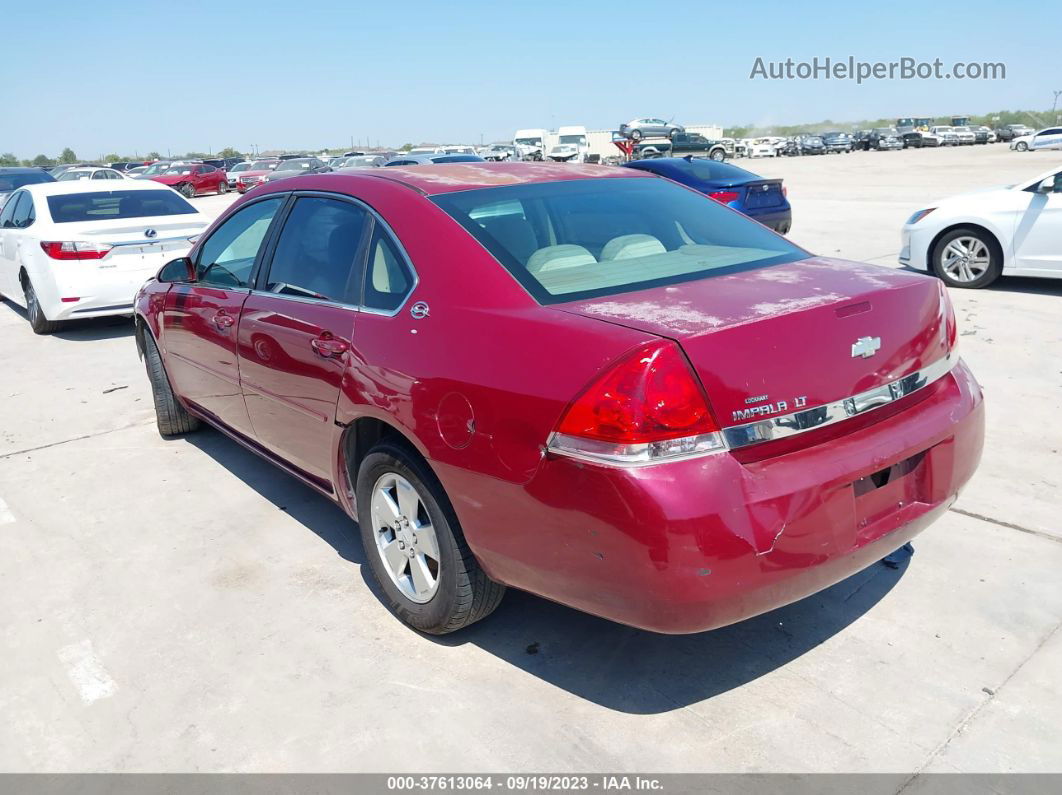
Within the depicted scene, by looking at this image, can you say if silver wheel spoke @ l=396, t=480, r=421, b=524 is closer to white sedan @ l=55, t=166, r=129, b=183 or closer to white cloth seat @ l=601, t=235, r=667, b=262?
white cloth seat @ l=601, t=235, r=667, b=262

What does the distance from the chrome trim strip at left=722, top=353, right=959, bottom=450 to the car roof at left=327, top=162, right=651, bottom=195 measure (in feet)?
5.38

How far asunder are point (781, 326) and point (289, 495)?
3.12 m

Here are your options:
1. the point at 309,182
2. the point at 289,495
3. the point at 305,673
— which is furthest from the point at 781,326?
the point at 289,495

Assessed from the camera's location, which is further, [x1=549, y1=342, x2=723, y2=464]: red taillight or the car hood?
the car hood

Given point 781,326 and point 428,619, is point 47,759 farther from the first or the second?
point 781,326

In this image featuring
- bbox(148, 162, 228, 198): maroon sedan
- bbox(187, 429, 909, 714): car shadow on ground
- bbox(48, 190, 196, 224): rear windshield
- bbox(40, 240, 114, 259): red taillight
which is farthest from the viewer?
bbox(148, 162, 228, 198): maroon sedan

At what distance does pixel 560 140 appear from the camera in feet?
160

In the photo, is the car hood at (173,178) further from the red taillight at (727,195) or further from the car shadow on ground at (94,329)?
the red taillight at (727,195)

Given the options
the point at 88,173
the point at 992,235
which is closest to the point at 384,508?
the point at 992,235

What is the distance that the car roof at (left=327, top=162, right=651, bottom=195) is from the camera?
3.53 meters

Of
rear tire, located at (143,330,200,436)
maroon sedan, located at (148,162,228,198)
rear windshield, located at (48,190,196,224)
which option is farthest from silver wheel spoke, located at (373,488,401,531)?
maroon sedan, located at (148,162,228,198)

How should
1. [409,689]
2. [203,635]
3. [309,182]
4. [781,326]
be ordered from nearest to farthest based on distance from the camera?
[781,326] < [409,689] < [203,635] < [309,182]

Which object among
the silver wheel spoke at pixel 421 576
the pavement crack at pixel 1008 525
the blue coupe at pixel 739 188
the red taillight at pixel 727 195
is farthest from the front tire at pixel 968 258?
the silver wheel spoke at pixel 421 576

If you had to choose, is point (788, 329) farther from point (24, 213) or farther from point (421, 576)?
point (24, 213)
